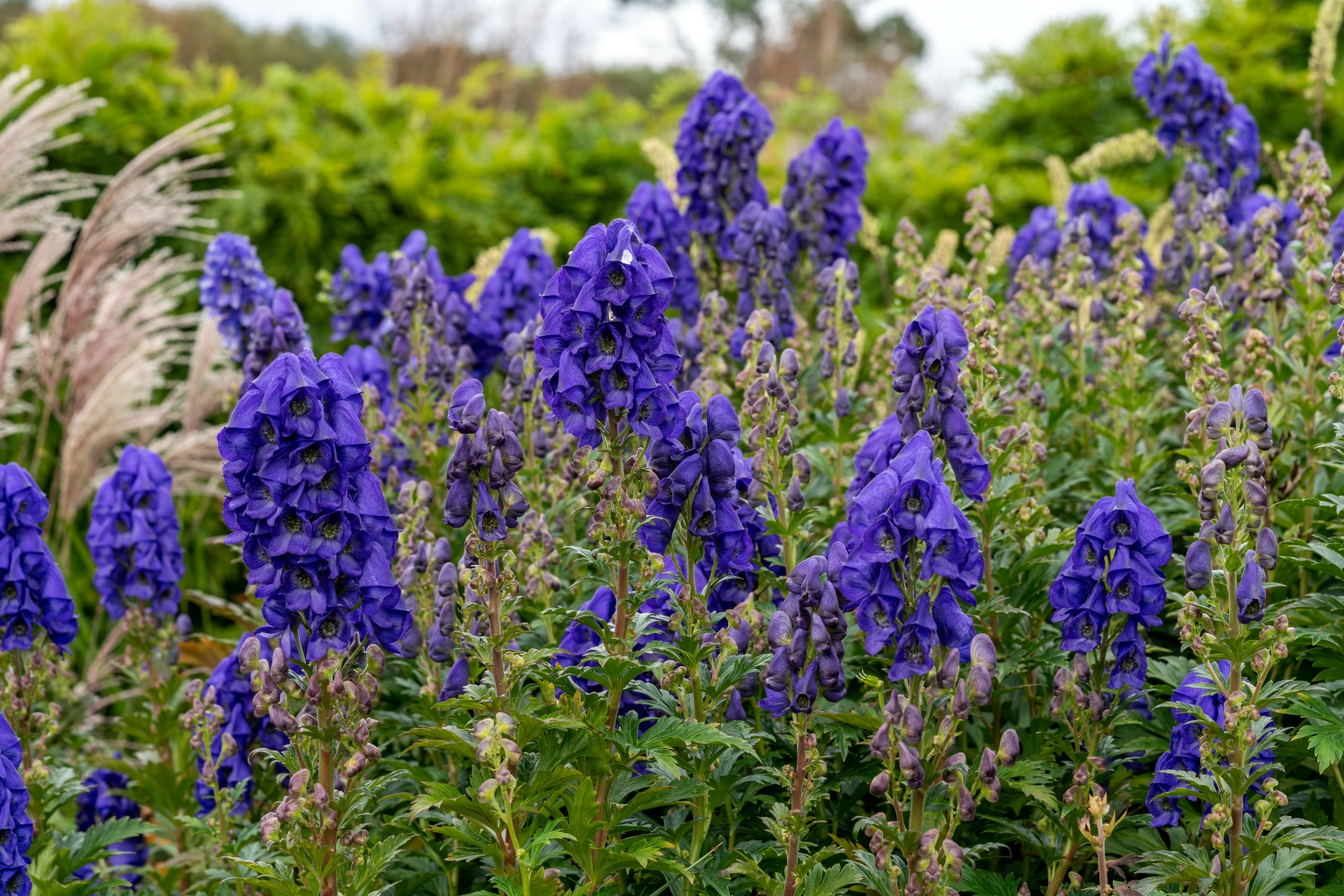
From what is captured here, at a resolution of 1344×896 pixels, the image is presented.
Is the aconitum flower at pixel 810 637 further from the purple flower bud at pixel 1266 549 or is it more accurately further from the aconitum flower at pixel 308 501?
the purple flower bud at pixel 1266 549

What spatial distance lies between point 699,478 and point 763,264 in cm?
200

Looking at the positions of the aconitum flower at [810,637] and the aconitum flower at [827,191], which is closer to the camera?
the aconitum flower at [810,637]

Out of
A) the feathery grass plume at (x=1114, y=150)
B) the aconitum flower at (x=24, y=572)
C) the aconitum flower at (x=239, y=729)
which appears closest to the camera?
the aconitum flower at (x=24, y=572)

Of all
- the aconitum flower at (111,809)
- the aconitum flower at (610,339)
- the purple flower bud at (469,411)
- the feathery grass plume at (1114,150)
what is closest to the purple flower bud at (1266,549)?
the aconitum flower at (610,339)

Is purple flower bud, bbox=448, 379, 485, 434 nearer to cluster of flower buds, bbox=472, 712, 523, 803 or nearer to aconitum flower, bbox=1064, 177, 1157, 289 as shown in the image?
cluster of flower buds, bbox=472, 712, 523, 803

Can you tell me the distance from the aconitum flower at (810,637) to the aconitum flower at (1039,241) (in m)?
3.17

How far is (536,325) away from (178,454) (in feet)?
8.26

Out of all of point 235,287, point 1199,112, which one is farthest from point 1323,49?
point 235,287

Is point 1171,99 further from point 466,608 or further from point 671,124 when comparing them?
point 671,124

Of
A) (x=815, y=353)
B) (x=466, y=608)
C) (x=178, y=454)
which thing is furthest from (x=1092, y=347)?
(x=178, y=454)

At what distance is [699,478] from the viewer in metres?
2.71

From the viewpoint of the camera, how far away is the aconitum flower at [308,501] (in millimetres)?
2453

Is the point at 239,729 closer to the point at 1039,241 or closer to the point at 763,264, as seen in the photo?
the point at 763,264

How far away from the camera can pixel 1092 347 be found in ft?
15.4
